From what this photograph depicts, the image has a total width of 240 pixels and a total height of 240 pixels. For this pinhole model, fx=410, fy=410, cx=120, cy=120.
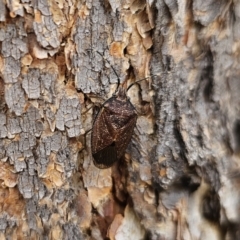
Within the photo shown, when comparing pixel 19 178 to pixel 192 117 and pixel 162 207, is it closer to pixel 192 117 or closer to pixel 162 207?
pixel 162 207

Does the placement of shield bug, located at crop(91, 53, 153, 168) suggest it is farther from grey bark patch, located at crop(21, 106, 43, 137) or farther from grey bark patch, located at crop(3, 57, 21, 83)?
grey bark patch, located at crop(3, 57, 21, 83)

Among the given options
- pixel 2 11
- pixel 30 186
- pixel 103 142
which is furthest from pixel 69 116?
pixel 2 11

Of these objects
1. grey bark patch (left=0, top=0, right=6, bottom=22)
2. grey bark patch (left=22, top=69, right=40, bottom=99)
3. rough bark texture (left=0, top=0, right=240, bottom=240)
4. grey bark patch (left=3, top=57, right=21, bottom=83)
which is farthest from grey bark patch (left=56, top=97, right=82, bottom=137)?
grey bark patch (left=0, top=0, right=6, bottom=22)

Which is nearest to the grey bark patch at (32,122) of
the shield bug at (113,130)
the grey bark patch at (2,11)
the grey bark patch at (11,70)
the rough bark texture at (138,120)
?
the rough bark texture at (138,120)

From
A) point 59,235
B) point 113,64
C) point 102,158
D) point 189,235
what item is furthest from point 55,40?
point 189,235

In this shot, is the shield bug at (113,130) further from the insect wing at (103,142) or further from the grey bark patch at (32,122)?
the grey bark patch at (32,122)

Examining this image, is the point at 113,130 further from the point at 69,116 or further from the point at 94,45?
the point at 94,45
